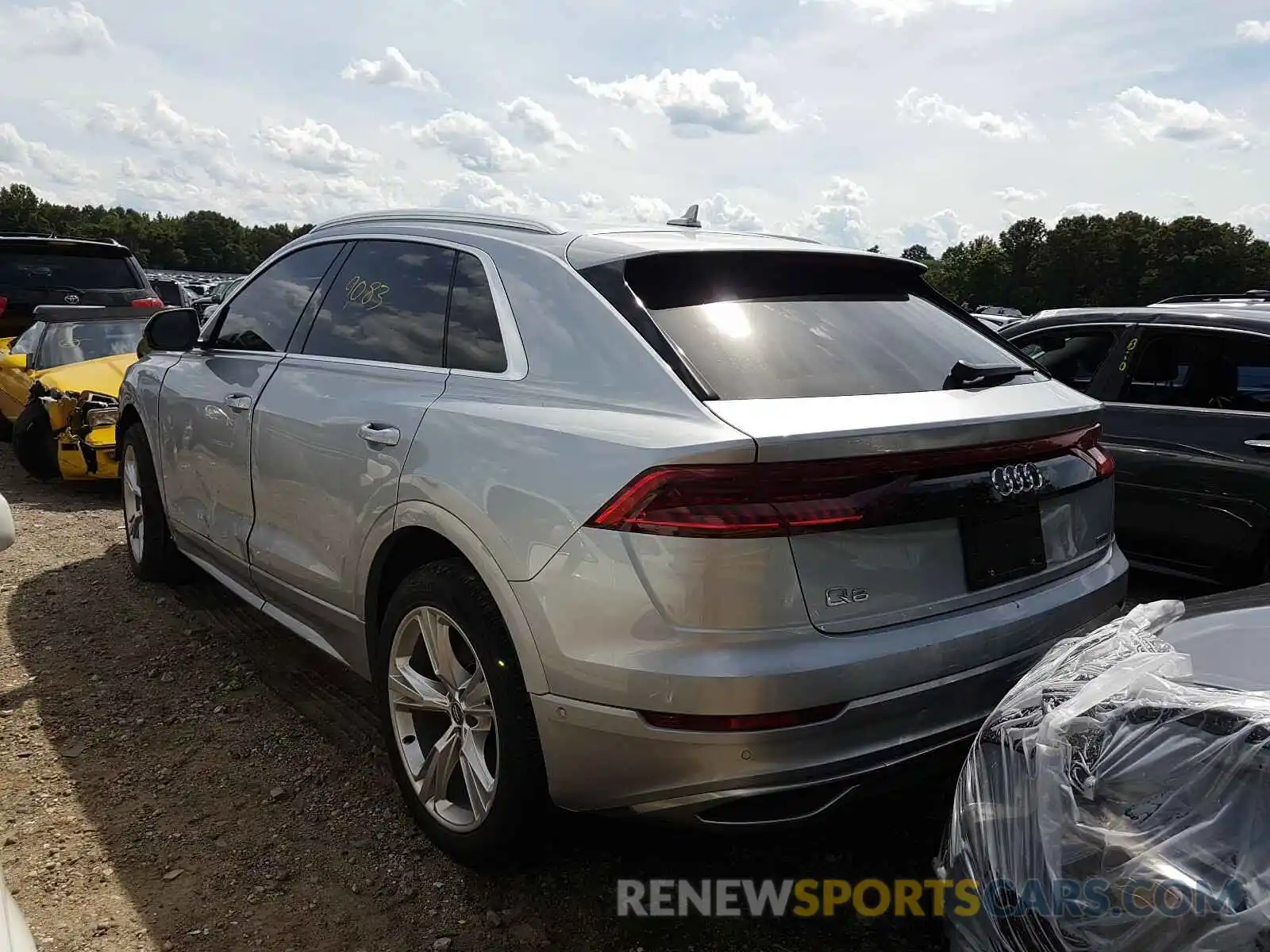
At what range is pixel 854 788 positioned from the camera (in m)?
2.11

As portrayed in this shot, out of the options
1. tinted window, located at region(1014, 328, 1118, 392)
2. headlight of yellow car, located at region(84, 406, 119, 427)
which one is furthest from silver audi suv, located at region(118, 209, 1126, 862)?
headlight of yellow car, located at region(84, 406, 119, 427)

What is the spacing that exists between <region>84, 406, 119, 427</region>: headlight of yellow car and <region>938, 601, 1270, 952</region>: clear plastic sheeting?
6780mm

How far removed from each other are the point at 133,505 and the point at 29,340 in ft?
14.2

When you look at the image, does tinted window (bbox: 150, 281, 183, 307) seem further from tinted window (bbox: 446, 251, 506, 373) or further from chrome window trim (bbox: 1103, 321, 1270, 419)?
chrome window trim (bbox: 1103, 321, 1270, 419)

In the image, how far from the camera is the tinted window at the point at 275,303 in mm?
3664

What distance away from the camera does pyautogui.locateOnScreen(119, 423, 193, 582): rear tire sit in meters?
4.72

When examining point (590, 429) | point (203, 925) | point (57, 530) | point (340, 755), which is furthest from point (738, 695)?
point (57, 530)

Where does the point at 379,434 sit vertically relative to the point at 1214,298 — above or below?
below

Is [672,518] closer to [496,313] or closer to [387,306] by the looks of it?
[496,313]

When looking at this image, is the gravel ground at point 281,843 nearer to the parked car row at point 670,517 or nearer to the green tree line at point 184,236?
the parked car row at point 670,517

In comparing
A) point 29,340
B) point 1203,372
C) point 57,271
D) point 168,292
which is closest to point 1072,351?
point 1203,372

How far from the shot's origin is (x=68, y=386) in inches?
287

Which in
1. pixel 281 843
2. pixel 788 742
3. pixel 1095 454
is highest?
pixel 1095 454

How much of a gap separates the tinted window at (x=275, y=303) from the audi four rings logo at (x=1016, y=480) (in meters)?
2.49
